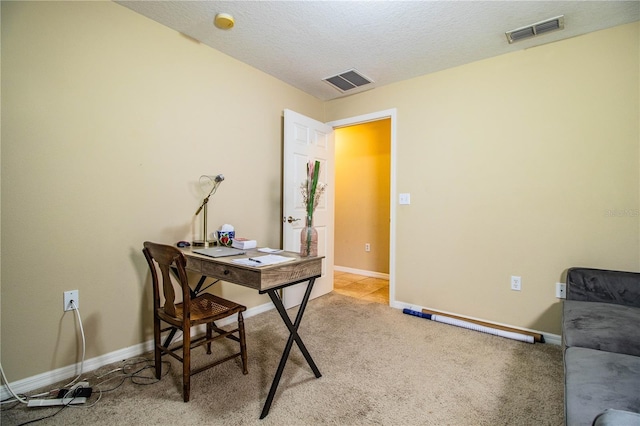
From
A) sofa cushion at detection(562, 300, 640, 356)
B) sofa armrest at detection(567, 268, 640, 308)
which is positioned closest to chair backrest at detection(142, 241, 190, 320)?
sofa cushion at detection(562, 300, 640, 356)

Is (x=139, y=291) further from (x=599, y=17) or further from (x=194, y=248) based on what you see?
(x=599, y=17)

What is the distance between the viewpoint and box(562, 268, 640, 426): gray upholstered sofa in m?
0.97

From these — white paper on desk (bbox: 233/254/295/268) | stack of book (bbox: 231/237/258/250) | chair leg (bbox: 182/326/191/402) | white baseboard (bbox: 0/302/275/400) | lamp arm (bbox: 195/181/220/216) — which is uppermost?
lamp arm (bbox: 195/181/220/216)

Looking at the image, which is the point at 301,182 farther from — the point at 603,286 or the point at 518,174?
the point at 603,286

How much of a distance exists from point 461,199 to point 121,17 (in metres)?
2.97

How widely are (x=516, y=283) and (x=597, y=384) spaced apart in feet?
5.17

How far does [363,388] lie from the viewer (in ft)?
5.70

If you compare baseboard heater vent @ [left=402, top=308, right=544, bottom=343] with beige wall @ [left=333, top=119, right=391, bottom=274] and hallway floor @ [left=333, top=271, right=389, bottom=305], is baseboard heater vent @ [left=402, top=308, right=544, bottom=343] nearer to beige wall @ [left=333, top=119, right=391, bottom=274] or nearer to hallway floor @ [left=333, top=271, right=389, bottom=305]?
hallway floor @ [left=333, top=271, right=389, bottom=305]

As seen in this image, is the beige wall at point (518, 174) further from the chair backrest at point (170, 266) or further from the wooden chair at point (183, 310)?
the chair backrest at point (170, 266)

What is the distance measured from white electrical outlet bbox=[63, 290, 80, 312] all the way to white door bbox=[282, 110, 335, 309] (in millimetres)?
1645

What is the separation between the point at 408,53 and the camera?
2559 mm

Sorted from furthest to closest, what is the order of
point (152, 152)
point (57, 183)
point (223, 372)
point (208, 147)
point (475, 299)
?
point (475, 299)
point (208, 147)
point (152, 152)
point (223, 372)
point (57, 183)

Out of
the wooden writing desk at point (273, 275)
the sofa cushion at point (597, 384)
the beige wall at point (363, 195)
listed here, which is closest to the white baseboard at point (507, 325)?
the sofa cushion at point (597, 384)

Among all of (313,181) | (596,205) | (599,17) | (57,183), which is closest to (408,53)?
(599,17)
